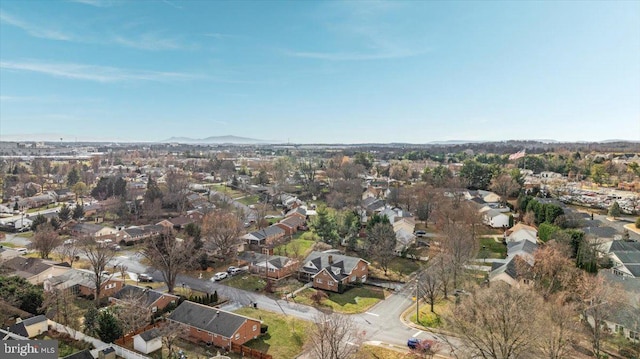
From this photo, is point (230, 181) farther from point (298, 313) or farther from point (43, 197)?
point (298, 313)

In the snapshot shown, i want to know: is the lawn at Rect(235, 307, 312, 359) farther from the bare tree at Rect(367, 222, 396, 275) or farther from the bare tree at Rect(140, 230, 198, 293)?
the bare tree at Rect(367, 222, 396, 275)

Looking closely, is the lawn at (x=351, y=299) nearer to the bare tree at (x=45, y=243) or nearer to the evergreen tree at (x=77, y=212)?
the bare tree at (x=45, y=243)

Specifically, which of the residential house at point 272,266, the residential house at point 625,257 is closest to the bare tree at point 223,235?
the residential house at point 272,266

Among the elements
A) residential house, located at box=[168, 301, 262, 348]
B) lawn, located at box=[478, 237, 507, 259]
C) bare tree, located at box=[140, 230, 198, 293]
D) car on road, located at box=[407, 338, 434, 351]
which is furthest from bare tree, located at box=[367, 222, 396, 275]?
bare tree, located at box=[140, 230, 198, 293]

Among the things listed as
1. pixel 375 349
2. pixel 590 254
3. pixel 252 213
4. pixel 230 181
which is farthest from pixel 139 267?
pixel 230 181

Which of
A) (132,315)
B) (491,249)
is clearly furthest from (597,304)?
(132,315)
